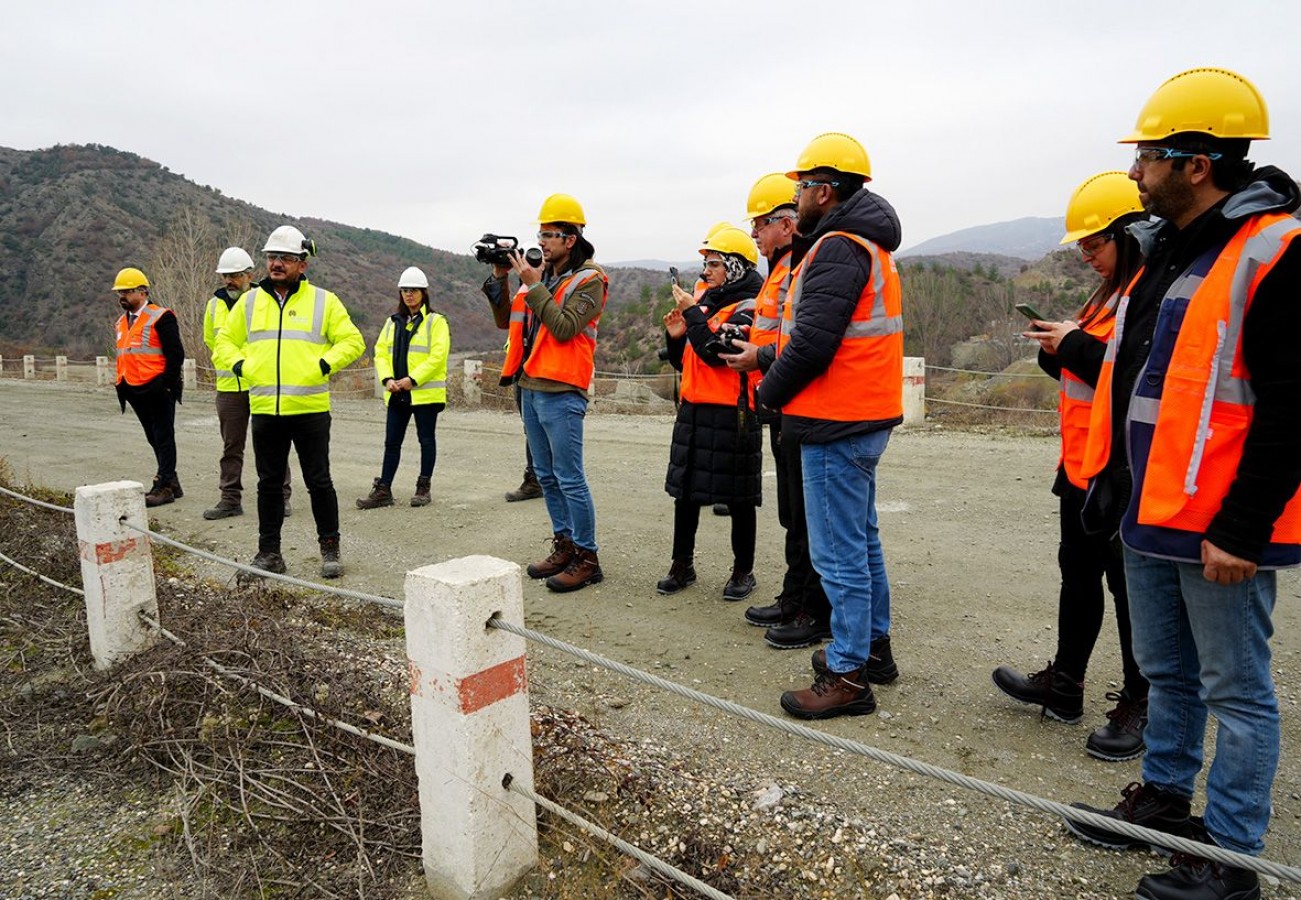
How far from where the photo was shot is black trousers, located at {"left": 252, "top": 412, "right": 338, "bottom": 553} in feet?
17.5

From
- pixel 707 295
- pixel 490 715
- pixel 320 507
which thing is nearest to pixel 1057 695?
pixel 490 715

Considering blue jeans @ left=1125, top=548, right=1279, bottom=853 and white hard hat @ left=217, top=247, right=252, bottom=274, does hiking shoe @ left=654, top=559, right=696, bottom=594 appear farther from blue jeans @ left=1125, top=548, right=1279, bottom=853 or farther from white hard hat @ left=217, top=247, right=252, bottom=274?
white hard hat @ left=217, top=247, right=252, bottom=274

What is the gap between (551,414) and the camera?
5.02m

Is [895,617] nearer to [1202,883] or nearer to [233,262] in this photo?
[1202,883]

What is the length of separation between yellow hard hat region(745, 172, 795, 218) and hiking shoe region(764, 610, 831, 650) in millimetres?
2079

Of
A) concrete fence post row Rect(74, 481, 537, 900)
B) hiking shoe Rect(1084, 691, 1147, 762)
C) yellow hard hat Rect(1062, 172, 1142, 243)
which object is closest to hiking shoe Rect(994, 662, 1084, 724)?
hiking shoe Rect(1084, 691, 1147, 762)

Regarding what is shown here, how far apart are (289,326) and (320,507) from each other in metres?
1.19

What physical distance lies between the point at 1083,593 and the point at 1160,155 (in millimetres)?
1707

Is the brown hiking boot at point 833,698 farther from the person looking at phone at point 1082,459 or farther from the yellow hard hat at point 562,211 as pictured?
the yellow hard hat at point 562,211

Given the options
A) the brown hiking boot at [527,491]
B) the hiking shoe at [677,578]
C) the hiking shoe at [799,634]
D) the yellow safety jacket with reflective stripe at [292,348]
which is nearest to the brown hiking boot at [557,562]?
the hiking shoe at [677,578]

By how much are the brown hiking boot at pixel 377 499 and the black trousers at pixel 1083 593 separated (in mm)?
5924

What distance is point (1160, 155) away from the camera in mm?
2260

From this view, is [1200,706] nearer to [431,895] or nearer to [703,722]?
[703,722]

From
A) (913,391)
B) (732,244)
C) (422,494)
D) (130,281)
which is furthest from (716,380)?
(913,391)
